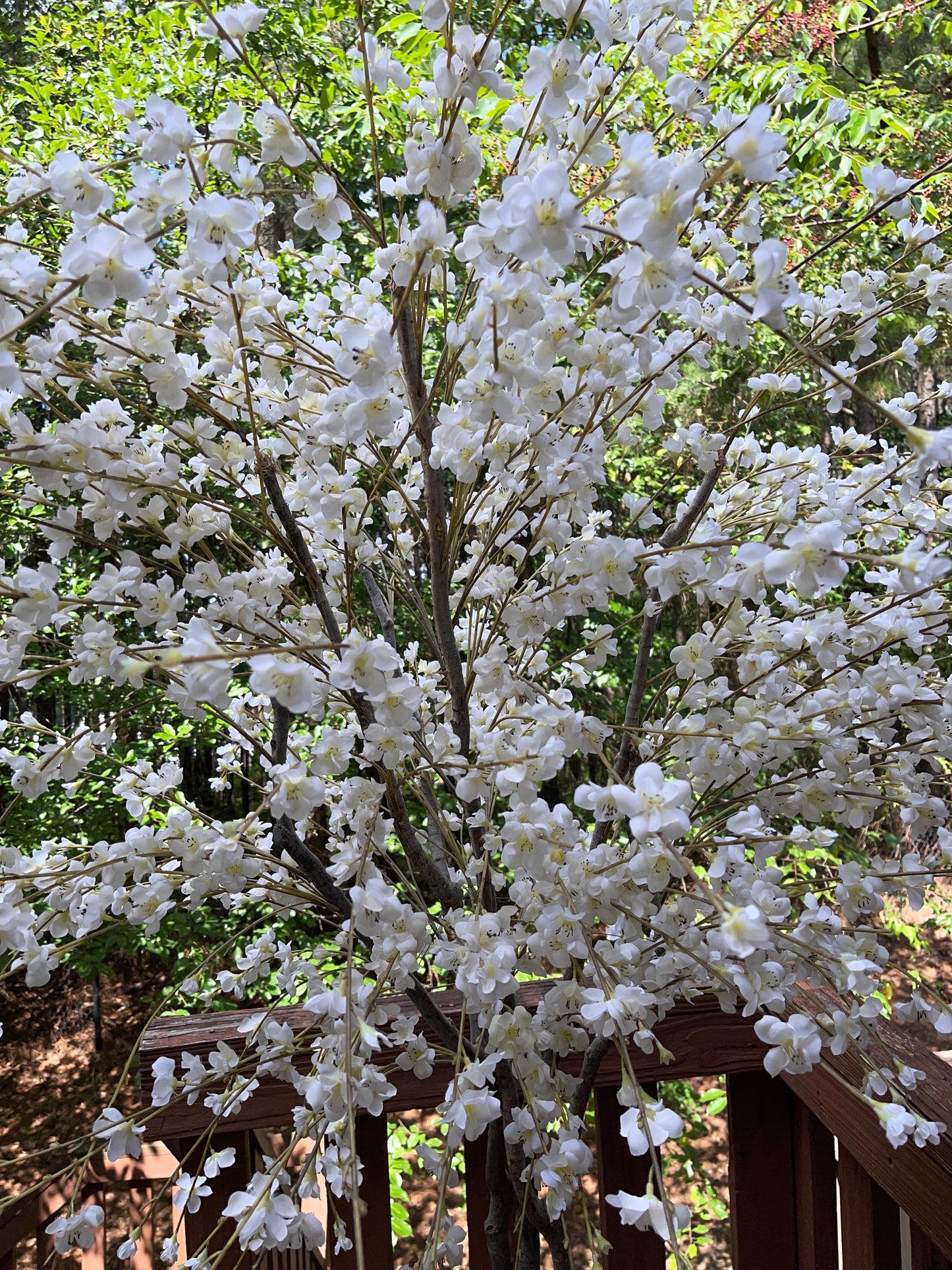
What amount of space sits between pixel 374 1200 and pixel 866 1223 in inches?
24.0

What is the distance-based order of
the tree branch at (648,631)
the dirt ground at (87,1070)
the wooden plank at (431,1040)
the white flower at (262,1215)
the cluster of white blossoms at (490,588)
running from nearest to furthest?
the cluster of white blossoms at (490,588) → the white flower at (262,1215) → the tree branch at (648,631) → the wooden plank at (431,1040) → the dirt ground at (87,1070)

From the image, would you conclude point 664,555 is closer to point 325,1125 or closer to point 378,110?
point 325,1125

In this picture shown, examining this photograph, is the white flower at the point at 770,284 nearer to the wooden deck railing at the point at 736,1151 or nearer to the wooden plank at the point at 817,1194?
the wooden deck railing at the point at 736,1151

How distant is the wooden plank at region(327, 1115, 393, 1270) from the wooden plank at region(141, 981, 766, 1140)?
0.04 metres

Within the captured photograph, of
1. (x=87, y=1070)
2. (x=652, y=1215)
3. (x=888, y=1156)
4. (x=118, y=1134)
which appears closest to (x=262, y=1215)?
(x=118, y=1134)

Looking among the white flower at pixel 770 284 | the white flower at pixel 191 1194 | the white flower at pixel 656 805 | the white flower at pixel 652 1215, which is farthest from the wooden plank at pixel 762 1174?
the white flower at pixel 770 284

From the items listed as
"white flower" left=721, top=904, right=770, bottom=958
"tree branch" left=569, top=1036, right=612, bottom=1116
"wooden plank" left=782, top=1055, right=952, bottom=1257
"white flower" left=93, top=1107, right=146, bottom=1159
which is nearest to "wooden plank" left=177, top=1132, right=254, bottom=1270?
"white flower" left=93, top=1107, right=146, bottom=1159

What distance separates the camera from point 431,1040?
3.97ft

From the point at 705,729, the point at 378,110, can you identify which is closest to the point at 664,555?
the point at 705,729

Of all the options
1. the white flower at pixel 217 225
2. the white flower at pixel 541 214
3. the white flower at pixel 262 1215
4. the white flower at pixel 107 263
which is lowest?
the white flower at pixel 262 1215

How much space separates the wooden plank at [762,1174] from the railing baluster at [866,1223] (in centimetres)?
11

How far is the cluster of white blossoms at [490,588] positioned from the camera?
64 cm

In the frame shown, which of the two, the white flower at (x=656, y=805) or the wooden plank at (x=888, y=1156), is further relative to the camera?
the wooden plank at (x=888, y=1156)

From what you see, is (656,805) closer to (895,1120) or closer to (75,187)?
→ (895,1120)
